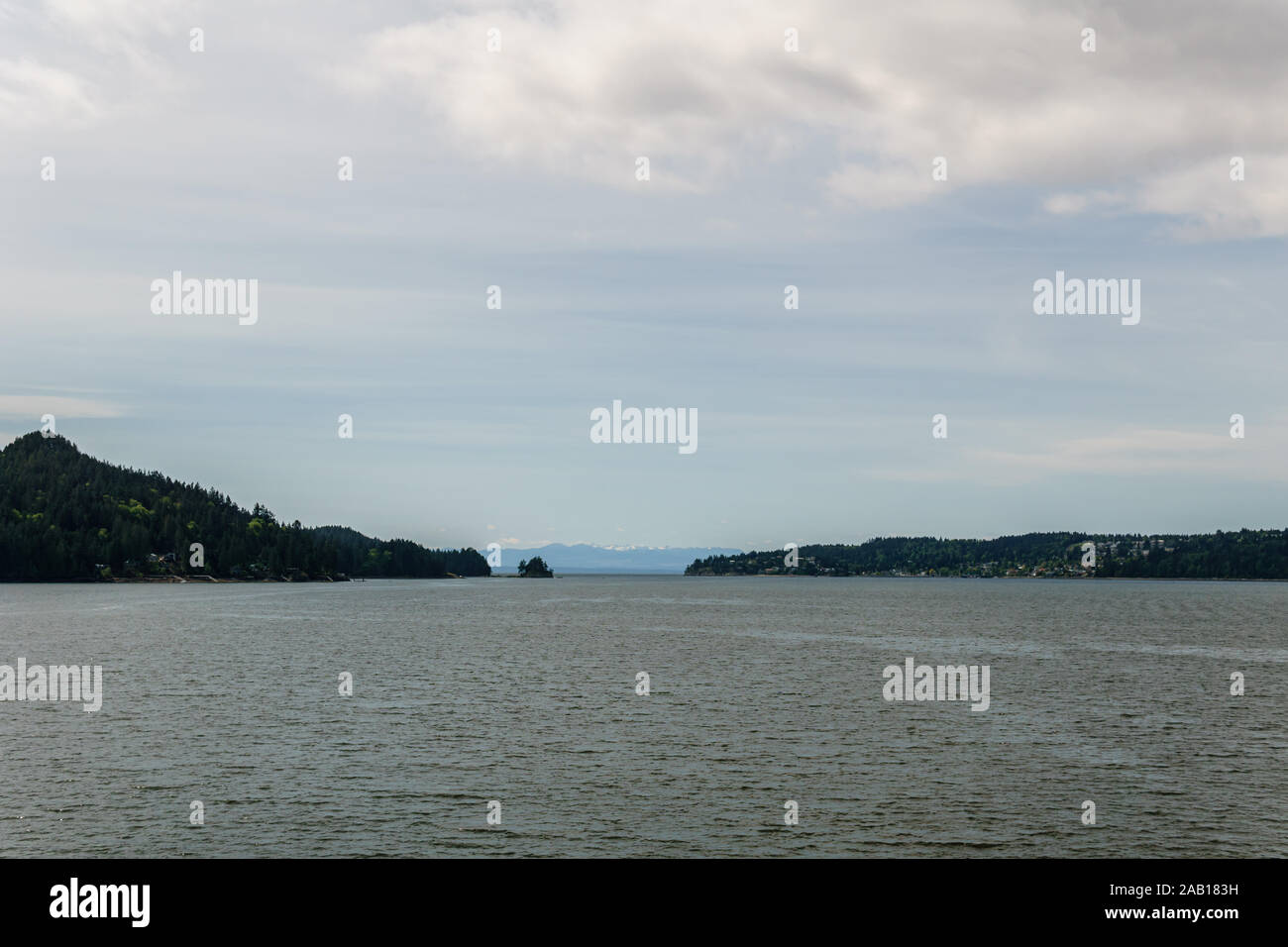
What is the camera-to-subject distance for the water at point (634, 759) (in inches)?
1427

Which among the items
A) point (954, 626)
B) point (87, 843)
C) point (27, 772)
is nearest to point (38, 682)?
point (27, 772)

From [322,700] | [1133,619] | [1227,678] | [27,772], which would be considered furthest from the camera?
[1133,619]

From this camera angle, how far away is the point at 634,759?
1950 inches

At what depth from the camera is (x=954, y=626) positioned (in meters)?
167

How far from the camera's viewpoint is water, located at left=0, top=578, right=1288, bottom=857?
119ft
